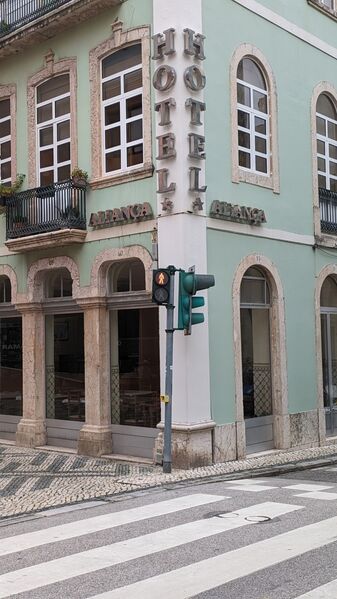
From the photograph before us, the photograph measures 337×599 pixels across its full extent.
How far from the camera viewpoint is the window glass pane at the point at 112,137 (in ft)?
45.1

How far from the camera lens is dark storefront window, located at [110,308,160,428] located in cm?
1312

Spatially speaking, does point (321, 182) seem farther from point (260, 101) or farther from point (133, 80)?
point (133, 80)

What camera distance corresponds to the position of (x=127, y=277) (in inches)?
543

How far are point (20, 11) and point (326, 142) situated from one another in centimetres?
713

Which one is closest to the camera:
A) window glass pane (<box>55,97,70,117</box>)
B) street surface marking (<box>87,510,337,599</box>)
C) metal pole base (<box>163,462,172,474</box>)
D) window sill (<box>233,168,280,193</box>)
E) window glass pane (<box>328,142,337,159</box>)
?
street surface marking (<box>87,510,337,599</box>)

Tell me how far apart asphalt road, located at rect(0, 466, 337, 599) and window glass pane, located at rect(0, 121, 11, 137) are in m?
9.17

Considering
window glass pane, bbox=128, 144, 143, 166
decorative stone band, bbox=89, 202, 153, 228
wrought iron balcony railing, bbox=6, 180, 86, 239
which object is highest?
window glass pane, bbox=128, 144, 143, 166

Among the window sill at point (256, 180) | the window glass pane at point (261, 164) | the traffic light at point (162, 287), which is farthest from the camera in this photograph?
the window glass pane at point (261, 164)

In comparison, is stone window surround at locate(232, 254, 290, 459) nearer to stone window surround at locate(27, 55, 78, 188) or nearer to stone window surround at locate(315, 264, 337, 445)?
stone window surround at locate(315, 264, 337, 445)

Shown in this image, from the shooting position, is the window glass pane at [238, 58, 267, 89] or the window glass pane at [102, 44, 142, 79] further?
the window glass pane at [238, 58, 267, 89]

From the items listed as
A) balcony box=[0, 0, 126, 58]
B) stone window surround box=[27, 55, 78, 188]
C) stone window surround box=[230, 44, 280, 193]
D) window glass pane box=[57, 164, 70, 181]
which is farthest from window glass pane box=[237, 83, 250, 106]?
window glass pane box=[57, 164, 70, 181]

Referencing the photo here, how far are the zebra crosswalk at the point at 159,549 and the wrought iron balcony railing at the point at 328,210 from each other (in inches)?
334

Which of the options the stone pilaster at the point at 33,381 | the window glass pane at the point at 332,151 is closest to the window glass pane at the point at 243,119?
the window glass pane at the point at 332,151

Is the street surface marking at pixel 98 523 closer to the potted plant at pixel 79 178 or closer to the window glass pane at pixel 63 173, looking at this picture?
the potted plant at pixel 79 178
